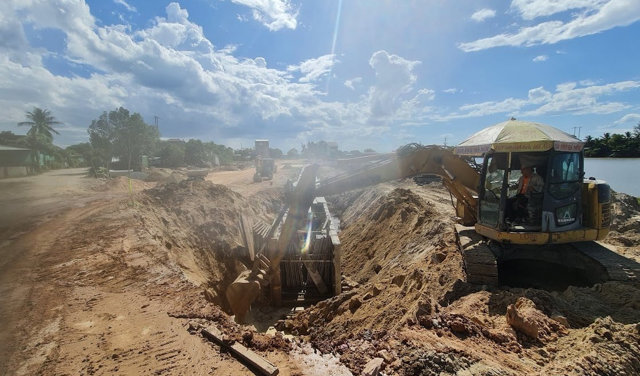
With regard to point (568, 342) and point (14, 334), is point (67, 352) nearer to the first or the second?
point (14, 334)

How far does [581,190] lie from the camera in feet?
19.5

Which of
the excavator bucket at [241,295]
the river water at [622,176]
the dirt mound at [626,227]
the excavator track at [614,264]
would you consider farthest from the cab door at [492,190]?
the river water at [622,176]

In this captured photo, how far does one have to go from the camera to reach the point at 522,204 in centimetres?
610

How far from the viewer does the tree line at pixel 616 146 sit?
2770 cm

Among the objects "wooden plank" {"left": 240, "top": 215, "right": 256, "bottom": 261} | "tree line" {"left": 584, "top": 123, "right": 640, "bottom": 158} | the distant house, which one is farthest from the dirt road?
"tree line" {"left": 584, "top": 123, "right": 640, "bottom": 158}

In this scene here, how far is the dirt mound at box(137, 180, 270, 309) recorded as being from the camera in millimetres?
8617

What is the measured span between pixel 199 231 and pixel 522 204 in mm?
9382

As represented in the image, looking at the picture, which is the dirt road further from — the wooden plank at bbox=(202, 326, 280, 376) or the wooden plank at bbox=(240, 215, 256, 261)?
the wooden plank at bbox=(240, 215, 256, 261)

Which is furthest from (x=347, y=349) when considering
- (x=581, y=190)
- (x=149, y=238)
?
(x=149, y=238)

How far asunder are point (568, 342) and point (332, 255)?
7.00m

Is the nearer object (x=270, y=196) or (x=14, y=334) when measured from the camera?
(x=14, y=334)

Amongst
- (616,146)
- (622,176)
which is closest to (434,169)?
(622,176)

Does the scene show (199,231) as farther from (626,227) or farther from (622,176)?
(622,176)

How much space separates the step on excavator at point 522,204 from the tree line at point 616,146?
27.1m
